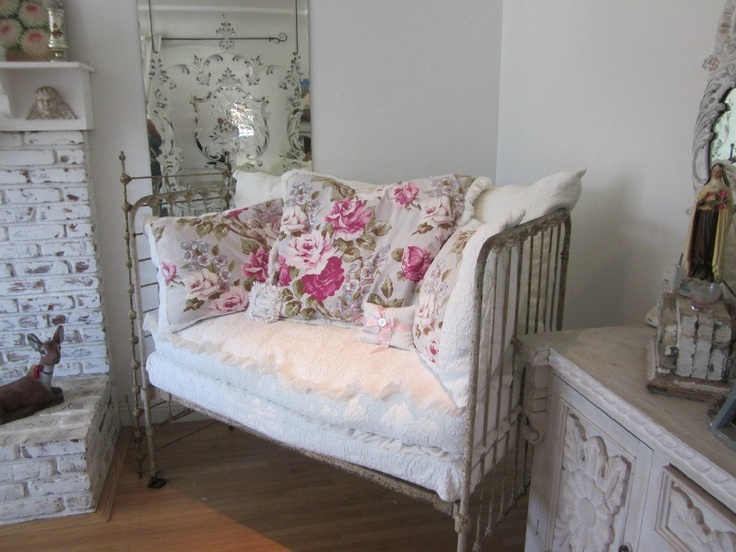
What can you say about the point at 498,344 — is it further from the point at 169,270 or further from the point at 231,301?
the point at 169,270

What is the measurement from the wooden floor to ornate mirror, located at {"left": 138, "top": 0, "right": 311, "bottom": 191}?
1.13m

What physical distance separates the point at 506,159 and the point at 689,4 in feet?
3.27

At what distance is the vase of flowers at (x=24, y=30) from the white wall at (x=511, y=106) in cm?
Answer: 12

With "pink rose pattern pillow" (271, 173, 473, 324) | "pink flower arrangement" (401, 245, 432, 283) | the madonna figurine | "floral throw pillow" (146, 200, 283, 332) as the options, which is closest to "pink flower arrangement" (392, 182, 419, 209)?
"pink rose pattern pillow" (271, 173, 473, 324)

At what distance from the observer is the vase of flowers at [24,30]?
6.17 ft

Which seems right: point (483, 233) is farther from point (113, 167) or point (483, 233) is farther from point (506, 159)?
point (113, 167)

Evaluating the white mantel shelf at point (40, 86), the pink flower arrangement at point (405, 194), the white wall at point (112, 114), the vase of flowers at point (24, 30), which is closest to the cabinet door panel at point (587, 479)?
the pink flower arrangement at point (405, 194)

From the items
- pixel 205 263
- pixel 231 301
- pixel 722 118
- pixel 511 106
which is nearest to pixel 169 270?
pixel 205 263

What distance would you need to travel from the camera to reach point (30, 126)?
196cm

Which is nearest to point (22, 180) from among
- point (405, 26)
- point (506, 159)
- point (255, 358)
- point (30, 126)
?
point (30, 126)

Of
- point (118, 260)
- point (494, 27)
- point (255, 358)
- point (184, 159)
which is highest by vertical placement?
point (494, 27)

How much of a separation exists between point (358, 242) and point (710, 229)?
1.00 meters

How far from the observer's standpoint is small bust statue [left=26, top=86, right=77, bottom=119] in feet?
6.32

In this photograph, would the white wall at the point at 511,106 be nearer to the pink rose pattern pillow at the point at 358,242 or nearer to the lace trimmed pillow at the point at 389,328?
the pink rose pattern pillow at the point at 358,242
